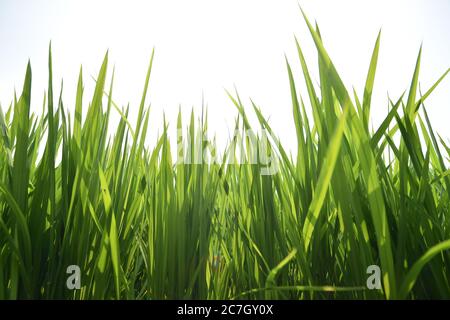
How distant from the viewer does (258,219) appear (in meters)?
0.67

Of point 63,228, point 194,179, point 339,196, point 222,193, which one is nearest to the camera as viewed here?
point 339,196

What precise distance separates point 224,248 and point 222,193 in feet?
0.72

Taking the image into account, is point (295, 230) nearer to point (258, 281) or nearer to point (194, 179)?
point (258, 281)

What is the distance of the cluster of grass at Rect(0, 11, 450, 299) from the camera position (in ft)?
1.64

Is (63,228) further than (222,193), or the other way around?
(222,193)

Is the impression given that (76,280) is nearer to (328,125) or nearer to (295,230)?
(295,230)

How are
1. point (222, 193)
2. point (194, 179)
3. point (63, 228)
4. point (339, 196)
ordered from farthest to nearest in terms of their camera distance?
point (222, 193) < point (194, 179) < point (63, 228) < point (339, 196)

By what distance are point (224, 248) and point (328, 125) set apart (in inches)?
15.1

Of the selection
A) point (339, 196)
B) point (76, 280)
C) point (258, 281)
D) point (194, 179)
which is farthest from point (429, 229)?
point (76, 280)

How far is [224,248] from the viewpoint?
755 mm

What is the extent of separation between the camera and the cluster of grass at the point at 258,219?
0.50 m
